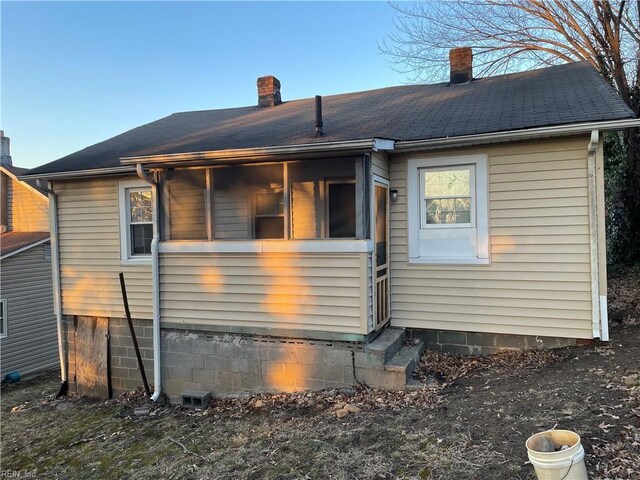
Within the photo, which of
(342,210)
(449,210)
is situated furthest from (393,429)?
(449,210)

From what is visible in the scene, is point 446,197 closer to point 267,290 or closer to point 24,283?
point 267,290

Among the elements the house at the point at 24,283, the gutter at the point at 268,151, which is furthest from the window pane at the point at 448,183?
the house at the point at 24,283

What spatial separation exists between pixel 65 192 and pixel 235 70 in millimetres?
8256

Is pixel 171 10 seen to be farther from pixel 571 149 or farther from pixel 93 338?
pixel 571 149

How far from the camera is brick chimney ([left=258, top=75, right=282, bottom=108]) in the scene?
1059 centimetres

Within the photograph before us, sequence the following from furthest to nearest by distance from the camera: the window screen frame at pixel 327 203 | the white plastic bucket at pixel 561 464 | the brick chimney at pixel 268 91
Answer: the brick chimney at pixel 268 91, the window screen frame at pixel 327 203, the white plastic bucket at pixel 561 464

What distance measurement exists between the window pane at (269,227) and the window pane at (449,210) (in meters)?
2.25

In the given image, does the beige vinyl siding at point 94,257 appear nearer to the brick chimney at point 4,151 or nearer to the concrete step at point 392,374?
the concrete step at point 392,374

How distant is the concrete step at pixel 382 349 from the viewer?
5.31 metres

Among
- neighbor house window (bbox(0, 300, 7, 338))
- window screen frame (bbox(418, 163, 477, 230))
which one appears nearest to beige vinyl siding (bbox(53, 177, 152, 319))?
window screen frame (bbox(418, 163, 477, 230))

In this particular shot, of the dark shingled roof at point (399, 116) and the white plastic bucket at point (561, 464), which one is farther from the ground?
the dark shingled roof at point (399, 116)

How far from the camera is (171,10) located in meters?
10.1

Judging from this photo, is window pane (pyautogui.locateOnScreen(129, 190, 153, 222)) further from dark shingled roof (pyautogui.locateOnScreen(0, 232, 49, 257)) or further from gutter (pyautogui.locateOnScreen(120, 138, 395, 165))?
dark shingled roof (pyautogui.locateOnScreen(0, 232, 49, 257))

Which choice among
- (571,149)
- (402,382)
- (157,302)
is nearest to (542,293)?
(571,149)
